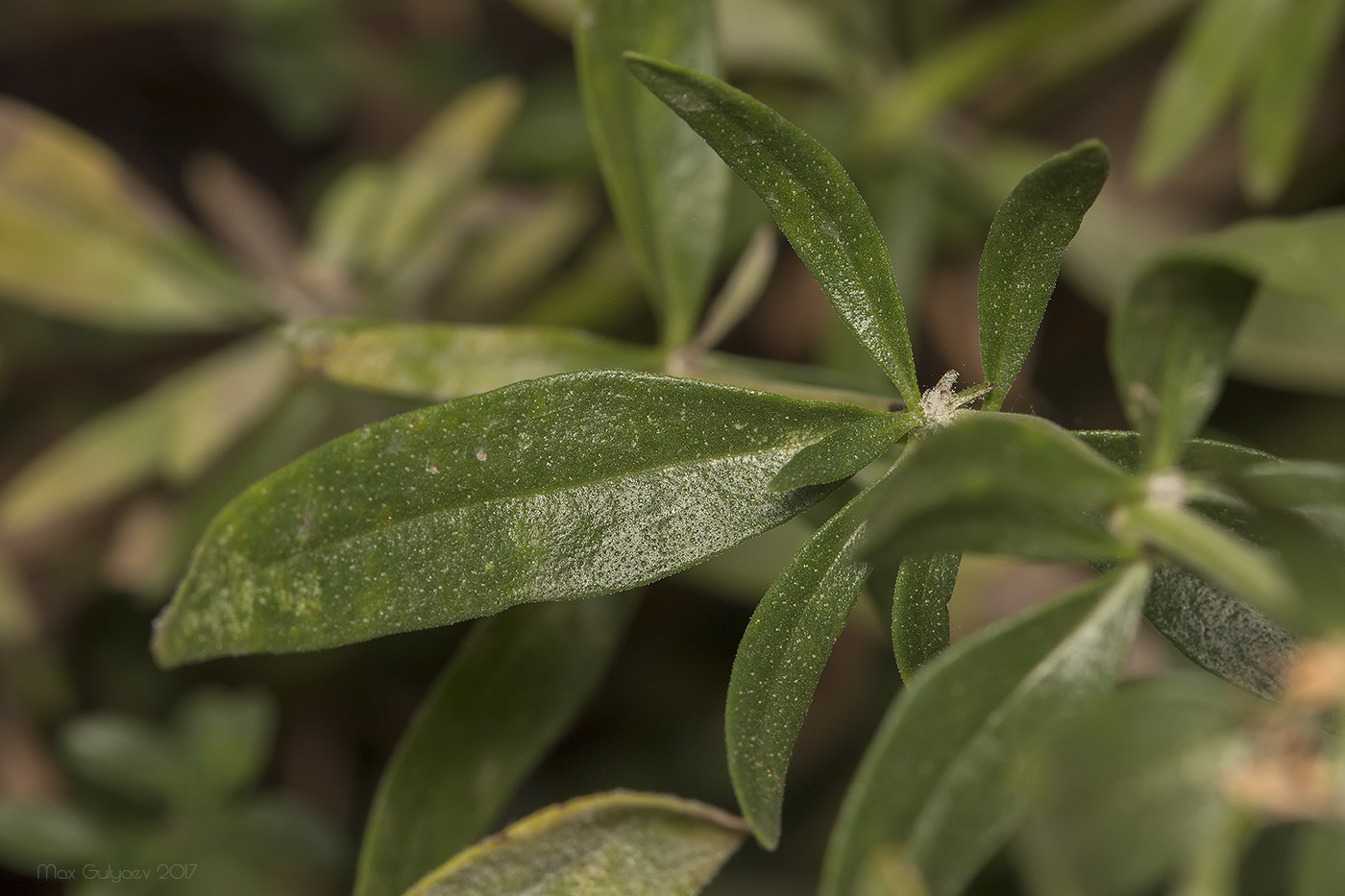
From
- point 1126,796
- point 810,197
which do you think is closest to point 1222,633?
point 1126,796

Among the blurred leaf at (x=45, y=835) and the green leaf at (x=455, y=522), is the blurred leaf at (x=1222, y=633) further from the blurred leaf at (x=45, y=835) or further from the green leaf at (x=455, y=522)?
the blurred leaf at (x=45, y=835)

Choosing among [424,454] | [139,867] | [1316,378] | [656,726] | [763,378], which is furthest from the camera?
[656,726]

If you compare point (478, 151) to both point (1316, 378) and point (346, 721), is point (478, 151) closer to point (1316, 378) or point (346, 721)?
point (346, 721)

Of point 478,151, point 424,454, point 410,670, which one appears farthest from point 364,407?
point 424,454

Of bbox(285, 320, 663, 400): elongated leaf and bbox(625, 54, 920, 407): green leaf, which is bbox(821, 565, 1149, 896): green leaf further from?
bbox(285, 320, 663, 400): elongated leaf

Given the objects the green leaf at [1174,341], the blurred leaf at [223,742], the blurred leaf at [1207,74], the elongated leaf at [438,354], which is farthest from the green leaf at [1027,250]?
the blurred leaf at [223,742]

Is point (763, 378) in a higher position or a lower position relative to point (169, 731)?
higher

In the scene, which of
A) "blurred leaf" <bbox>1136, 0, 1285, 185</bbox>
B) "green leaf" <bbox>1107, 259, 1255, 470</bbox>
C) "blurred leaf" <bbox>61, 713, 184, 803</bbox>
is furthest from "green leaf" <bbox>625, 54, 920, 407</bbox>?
"blurred leaf" <bbox>61, 713, 184, 803</bbox>
